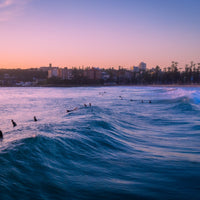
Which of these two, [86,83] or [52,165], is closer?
[52,165]

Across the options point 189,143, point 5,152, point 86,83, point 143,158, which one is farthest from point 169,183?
point 86,83

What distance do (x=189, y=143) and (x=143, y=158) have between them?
8.52ft

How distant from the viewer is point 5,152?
5980 millimetres

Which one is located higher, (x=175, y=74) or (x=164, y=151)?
(x=175, y=74)

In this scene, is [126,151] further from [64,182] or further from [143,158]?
[64,182]

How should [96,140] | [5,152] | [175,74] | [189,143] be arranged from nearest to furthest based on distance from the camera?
[5,152], [189,143], [96,140], [175,74]

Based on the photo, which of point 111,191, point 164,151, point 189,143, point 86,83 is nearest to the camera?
point 111,191

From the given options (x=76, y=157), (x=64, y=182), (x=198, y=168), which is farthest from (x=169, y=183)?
(x=76, y=157)

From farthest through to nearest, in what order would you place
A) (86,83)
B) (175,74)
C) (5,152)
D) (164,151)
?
1. (86,83)
2. (175,74)
3. (164,151)
4. (5,152)

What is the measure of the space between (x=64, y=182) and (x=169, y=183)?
7.49 ft

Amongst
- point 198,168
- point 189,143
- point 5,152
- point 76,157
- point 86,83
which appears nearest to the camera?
point 198,168

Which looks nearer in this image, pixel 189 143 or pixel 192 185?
pixel 192 185

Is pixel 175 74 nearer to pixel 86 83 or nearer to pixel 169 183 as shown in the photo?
pixel 86 83

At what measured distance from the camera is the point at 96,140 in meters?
8.40
